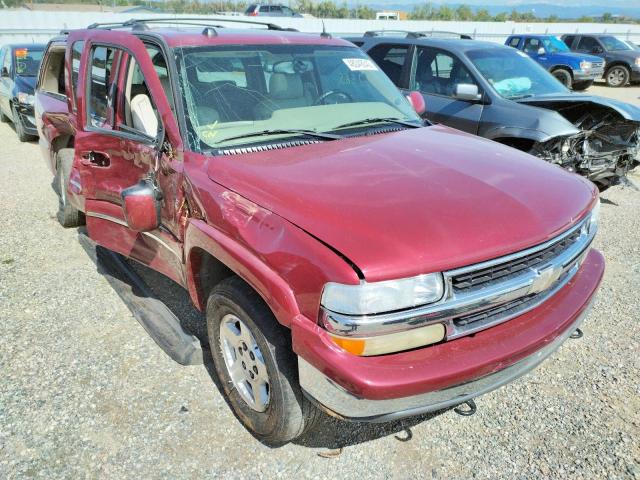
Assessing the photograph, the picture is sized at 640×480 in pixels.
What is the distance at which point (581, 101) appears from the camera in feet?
19.0

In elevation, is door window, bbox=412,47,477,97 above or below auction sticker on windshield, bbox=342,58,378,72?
below

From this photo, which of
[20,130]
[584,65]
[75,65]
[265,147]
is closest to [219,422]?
[265,147]

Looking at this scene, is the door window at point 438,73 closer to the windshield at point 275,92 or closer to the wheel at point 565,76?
the windshield at point 275,92

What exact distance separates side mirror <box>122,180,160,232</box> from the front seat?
77 centimetres

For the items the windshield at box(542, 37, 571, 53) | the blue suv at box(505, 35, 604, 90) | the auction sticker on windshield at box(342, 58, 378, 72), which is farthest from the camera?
the windshield at box(542, 37, 571, 53)

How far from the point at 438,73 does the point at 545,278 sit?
4.87 metres

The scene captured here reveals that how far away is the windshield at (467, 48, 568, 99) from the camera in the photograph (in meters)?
6.24

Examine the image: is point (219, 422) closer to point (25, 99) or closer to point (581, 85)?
point (25, 99)

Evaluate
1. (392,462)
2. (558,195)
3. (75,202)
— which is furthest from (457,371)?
(75,202)

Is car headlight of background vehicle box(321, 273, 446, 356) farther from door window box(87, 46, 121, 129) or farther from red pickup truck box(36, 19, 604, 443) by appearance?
door window box(87, 46, 121, 129)

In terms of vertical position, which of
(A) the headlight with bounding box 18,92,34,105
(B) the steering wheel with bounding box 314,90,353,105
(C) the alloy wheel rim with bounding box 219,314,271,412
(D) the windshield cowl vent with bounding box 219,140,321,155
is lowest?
(A) the headlight with bounding box 18,92,34,105

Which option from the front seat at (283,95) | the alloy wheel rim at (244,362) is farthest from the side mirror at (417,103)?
the alloy wheel rim at (244,362)

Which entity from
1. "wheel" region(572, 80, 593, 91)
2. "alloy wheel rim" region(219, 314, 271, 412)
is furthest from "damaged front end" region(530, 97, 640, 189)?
"wheel" region(572, 80, 593, 91)

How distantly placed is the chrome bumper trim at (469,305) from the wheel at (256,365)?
0.41 meters
